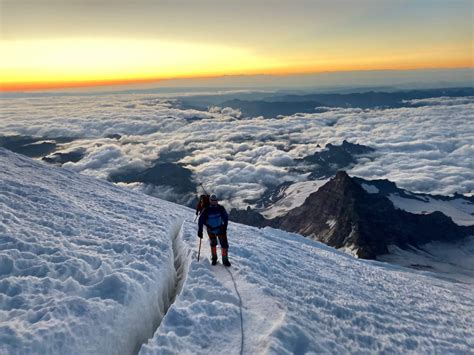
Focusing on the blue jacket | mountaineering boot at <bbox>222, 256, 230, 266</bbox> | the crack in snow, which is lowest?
the crack in snow

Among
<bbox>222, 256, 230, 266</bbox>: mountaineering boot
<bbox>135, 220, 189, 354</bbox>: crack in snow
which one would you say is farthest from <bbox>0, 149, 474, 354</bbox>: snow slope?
<bbox>222, 256, 230, 266</bbox>: mountaineering boot

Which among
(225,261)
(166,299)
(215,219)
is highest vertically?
(215,219)

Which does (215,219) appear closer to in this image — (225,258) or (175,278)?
(225,258)

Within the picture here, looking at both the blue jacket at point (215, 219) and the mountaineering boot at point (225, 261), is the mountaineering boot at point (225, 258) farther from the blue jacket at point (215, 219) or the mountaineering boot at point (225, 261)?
the blue jacket at point (215, 219)

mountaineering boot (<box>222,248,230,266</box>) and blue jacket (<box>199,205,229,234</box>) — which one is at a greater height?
blue jacket (<box>199,205,229,234</box>)

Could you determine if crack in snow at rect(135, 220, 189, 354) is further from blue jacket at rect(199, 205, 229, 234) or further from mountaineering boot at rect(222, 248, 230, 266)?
blue jacket at rect(199, 205, 229, 234)

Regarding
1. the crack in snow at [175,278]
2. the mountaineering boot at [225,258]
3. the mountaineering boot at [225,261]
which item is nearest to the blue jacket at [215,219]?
the mountaineering boot at [225,258]

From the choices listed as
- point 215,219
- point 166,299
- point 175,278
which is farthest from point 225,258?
point 166,299

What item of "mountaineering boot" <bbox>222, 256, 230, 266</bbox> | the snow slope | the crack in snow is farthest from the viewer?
"mountaineering boot" <bbox>222, 256, 230, 266</bbox>

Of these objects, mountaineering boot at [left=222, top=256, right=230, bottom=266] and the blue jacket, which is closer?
the blue jacket
